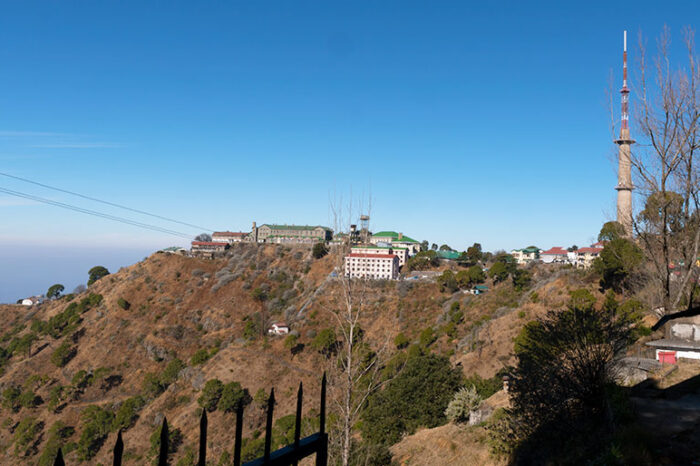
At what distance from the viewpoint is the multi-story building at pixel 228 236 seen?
124 metres

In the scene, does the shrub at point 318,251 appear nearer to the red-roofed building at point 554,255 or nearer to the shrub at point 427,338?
the shrub at point 427,338

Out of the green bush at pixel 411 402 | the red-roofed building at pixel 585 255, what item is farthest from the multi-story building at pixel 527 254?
the green bush at pixel 411 402

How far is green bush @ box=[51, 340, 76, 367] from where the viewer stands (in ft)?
228

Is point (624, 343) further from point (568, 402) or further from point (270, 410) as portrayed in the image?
point (270, 410)

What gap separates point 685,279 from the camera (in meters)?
13.5

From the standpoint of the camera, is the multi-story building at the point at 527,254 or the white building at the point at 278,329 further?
the multi-story building at the point at 527,254

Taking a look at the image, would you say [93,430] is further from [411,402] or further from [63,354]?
[411,402]

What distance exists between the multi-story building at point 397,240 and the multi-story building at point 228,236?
40249 mm

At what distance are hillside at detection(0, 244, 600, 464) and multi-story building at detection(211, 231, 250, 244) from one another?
22230 millimetres

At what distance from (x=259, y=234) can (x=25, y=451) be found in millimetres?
77295

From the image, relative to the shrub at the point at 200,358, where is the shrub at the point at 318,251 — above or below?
above

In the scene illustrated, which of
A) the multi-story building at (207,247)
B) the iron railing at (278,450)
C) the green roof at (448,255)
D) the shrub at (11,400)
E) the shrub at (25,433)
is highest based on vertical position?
the multi-story building at (207,247)

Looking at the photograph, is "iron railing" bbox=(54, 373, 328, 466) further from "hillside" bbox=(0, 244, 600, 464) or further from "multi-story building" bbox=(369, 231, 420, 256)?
"multi-story building" bbox=(369, 231, 420, 256)

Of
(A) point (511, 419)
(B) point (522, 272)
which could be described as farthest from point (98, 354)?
(A) point (511, 419)
